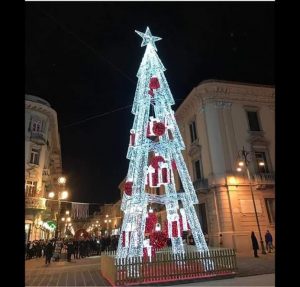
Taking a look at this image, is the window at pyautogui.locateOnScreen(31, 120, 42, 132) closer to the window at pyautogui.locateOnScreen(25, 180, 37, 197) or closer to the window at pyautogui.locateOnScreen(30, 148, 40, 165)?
the window at pyautogui.locateOnScreen(30, 148, 40, 165)

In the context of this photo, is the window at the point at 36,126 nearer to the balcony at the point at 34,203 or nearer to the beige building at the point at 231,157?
the balcony at the point at 34,203

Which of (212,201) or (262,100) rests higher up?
(262,100)

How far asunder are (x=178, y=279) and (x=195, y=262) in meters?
0.97

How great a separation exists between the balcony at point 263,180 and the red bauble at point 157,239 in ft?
49.1

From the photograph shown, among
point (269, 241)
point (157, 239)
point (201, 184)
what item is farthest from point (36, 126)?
point (269, 241)

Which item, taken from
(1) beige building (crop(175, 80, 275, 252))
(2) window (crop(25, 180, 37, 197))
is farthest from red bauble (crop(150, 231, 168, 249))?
(2) window (crop(25, 180, 37, 197))

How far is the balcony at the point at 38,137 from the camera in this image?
32.1 m

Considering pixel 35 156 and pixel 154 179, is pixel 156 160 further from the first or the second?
pixel 35 156

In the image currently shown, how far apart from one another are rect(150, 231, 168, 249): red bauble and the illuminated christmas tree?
0.22 meters

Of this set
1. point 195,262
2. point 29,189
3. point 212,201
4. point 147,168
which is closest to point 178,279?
point 195,262

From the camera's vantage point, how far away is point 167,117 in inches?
535

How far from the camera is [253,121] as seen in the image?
90.5ft

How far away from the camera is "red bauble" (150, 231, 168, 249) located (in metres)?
12.2
